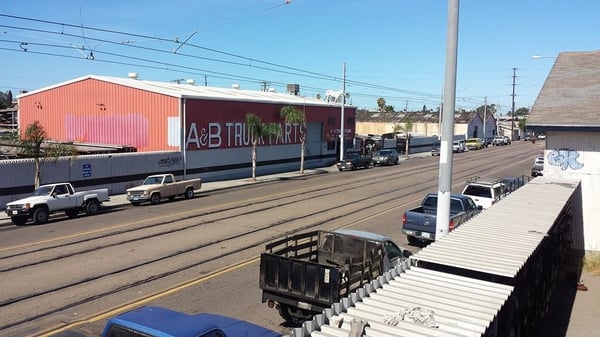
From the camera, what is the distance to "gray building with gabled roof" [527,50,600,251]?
15602 mm

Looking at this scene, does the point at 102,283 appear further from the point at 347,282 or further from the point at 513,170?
the point at 513,170

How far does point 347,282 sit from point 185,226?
40.0 feet

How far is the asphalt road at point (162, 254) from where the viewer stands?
10.8 m

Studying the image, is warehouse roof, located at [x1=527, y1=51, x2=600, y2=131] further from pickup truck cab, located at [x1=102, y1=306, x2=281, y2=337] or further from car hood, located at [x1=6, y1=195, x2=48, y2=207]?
car hood, located at [x1=6, y1=195, x2=48, y2=207]

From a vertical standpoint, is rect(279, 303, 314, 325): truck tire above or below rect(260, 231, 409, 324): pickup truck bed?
below

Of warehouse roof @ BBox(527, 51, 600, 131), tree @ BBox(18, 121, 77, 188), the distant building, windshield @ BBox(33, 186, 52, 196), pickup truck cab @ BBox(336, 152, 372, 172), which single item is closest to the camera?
warehouse roof @ BBox(527, 51, 600, 131)

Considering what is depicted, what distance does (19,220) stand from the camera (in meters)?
21.3

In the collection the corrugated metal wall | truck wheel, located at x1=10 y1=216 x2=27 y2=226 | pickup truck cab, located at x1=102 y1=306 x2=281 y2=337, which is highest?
the corrugated metal wall

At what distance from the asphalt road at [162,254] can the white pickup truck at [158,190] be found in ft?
2.06

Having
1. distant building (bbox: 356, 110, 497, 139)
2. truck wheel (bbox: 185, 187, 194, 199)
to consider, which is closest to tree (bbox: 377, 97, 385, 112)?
distant building (bbox: 356, 110, 497, 139)

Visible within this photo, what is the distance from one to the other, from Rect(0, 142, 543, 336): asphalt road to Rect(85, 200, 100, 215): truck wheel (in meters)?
0.42

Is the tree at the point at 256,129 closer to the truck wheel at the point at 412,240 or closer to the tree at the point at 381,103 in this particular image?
the truck wheel at the point at 412,240

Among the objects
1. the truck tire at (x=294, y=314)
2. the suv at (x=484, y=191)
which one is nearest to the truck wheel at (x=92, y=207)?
the truck tire at (x=294, y=314)

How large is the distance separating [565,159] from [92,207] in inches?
776
